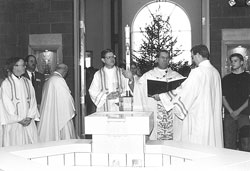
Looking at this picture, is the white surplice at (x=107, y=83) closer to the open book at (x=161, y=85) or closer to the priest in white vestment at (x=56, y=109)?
the open book at (x=161, y=85)

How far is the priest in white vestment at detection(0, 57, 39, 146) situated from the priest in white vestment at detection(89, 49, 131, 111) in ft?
2.65

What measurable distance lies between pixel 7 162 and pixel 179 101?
2.62 metres

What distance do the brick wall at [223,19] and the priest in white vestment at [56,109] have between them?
2.93m

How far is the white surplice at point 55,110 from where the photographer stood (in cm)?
681

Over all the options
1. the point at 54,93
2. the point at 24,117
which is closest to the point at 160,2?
the point at 54,93

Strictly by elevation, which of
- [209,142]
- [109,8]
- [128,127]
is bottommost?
[209,142]

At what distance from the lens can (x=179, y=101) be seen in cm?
476

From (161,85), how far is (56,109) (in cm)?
209

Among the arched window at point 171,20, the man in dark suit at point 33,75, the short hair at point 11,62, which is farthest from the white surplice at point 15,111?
the arched window at point 171,20

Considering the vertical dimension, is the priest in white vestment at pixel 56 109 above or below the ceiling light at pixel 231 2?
below

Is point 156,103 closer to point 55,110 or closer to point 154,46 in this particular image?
point 55,110

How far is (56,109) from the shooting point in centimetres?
686

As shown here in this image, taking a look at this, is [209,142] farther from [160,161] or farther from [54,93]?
[54,93]

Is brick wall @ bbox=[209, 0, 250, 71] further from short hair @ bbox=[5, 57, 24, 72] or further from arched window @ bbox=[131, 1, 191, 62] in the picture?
arched window @ bbox=[131, 1, 191, 62]
